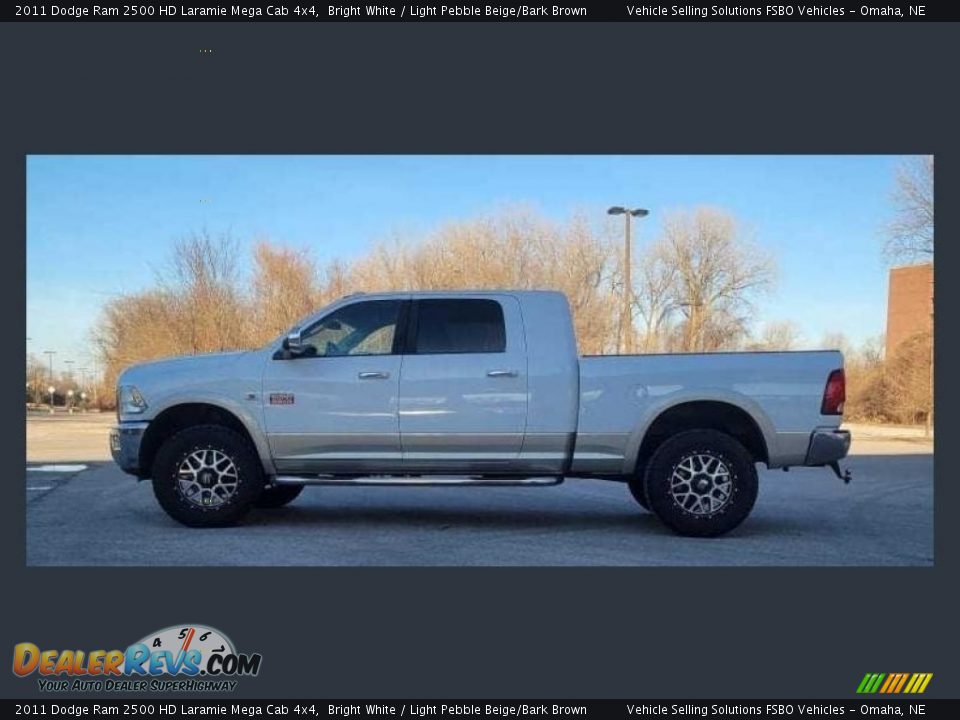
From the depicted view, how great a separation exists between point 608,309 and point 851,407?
1586cm

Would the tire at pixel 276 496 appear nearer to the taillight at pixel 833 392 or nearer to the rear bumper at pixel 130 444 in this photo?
the rear bumper at pixel 130 444

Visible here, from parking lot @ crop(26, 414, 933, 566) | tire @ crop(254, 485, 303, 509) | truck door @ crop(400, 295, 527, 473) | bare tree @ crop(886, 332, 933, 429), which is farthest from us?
bare tree @ crop(886, 332, 933, 429)

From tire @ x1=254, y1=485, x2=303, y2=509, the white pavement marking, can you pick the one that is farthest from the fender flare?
the white pavement marking

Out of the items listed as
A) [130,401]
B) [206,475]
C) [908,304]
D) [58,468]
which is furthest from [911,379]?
[130,401]

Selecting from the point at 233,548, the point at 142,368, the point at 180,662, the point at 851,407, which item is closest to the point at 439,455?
the point at 233,548

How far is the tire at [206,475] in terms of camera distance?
7562 millimetres

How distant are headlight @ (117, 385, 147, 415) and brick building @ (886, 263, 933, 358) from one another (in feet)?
65.3

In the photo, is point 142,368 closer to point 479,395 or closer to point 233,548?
point 233,548

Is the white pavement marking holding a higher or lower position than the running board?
lower

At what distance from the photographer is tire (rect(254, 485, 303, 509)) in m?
8.91

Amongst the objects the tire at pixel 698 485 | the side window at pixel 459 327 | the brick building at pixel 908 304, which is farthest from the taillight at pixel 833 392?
the brick building at pixel 908 304

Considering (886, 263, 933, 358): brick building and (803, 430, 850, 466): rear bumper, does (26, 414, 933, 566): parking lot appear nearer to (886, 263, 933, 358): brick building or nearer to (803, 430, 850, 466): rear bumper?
(803, 430, 850, 466): rear bumper

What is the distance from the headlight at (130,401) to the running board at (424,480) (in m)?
1.35

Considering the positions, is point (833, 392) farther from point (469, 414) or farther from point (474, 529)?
point (474, 529)
